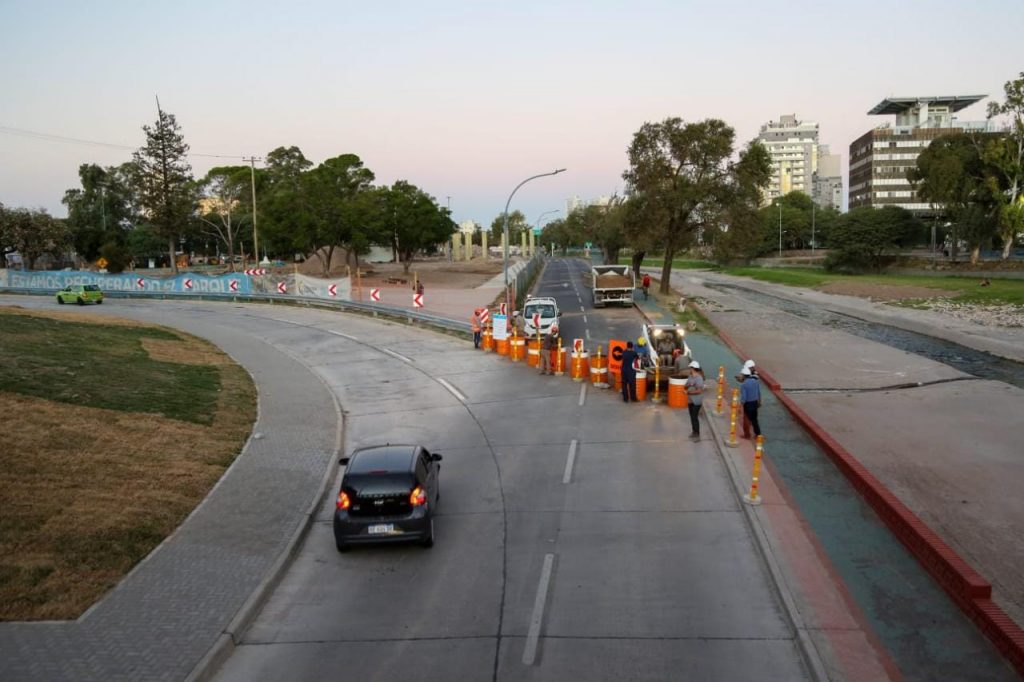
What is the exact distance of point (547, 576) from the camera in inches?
382

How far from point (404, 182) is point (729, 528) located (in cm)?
7525

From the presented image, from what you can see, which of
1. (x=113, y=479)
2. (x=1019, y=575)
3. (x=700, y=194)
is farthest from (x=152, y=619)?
(x=700, y=194)

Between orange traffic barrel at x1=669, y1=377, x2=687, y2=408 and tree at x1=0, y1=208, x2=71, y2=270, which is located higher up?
tree at x1=0, y1=208, x2=71, y2=270

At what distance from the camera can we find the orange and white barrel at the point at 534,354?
25.5 m

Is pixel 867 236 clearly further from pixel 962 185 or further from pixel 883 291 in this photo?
pixel 883 291

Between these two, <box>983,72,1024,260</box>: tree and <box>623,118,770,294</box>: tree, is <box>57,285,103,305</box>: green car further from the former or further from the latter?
<box>983,72,1024,260</box>: tree

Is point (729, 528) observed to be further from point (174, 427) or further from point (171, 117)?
point (171, 117)

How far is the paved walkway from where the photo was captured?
764cm

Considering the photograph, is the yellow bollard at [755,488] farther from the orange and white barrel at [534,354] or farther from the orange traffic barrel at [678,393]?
the orange and white barrel at [534,354]

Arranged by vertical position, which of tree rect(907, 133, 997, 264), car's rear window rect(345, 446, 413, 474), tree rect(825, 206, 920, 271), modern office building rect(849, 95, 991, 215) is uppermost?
modern office building rect(849, 95, 991, 215)

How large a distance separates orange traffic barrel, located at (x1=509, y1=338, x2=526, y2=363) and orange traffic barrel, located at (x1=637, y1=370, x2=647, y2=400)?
7.55 m

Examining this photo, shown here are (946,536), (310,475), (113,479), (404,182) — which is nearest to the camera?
(946,536)

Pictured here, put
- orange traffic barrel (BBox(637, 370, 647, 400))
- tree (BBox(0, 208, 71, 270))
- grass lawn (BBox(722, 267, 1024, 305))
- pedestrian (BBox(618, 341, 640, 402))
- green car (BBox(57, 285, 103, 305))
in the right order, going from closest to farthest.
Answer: pedestrian (BBox(618, 341, 640, 402)) → orange traffic barrel (BBox(637, 370, 647, 400)) → green car (BBox(57, 285, 103, 305)) → grass lawn (BBox(722, 267, 1024, 305)) → tree (BBox(0, 208, 71, 270))

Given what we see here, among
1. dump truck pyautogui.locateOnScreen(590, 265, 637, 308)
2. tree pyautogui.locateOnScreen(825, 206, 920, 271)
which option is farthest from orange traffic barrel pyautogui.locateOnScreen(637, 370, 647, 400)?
tree pyautogui.locateOnScreen(825, 206, 920, 271)
